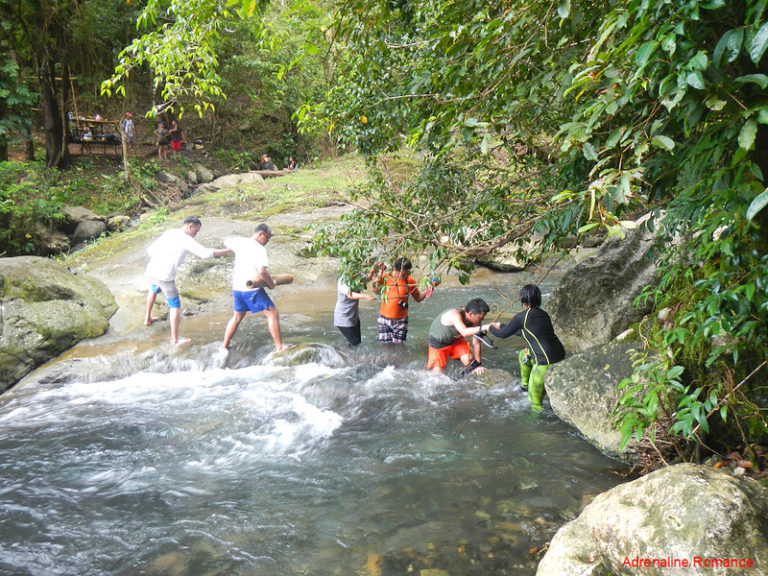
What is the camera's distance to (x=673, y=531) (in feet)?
8.84

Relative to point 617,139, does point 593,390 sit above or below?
below

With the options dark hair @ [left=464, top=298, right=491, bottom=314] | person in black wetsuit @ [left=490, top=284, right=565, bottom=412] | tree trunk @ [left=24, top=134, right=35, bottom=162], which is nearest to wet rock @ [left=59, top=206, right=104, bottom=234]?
tree trunk @ [left=24, top=134, right=35, bottom=162]

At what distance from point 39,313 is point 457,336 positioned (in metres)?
6.54

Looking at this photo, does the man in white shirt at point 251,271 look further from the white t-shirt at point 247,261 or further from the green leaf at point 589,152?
the green leaf at point 589,152

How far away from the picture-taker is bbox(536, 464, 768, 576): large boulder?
256cm

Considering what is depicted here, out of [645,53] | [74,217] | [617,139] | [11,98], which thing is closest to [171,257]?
[617,139]

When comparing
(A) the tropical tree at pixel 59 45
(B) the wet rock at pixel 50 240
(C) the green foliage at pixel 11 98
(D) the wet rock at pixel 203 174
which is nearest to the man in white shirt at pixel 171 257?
(B) the wet rock at pixel 50 240

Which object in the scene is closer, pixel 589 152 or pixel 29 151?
pixel 589 152

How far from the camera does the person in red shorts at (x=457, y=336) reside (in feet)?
21.6

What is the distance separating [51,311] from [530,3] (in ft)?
27.1

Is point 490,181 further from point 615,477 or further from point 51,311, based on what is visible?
point 51,311

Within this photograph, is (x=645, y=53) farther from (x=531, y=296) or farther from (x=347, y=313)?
(x=347, y=313)

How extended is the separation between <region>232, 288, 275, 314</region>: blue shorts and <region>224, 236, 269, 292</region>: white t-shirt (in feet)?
0.25

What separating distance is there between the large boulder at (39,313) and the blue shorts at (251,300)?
306 cm
